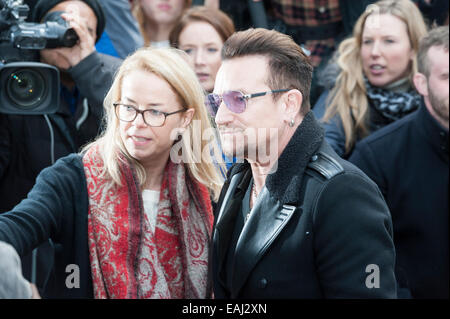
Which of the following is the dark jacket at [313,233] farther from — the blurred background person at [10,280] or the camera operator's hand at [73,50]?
the camera operator's hand at [73,50]

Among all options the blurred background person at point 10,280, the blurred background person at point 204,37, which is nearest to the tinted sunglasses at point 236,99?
the blurred background person at point 10,280

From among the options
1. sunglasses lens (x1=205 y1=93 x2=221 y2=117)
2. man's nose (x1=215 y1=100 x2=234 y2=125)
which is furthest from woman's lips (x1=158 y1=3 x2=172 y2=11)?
man's nose (x1=215 y1=100 x2=234 y2=125)

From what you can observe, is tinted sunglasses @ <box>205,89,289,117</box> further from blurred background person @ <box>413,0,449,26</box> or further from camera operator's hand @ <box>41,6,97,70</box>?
blurred background person @ <box>413,0,449,26</box>

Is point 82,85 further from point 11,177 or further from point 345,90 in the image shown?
point 345,90

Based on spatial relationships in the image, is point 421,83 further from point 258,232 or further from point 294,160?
point 258,232

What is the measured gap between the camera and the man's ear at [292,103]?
238 cm

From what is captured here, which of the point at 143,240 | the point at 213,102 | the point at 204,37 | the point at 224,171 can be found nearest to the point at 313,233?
the point at 213,102

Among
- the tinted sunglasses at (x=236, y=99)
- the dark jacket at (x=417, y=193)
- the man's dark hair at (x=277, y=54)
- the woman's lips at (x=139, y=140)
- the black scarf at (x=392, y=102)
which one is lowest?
the dark jacket at (x=417, y=193)

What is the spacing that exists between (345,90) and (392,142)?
20.1 inches

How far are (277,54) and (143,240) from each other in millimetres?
939

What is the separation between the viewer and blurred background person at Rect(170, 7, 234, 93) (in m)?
4.01

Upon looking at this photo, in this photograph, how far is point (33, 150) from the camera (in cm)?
341

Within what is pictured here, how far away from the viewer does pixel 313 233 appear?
2.23 meters
